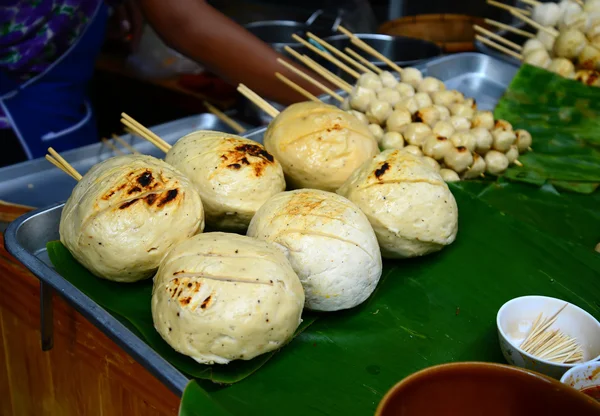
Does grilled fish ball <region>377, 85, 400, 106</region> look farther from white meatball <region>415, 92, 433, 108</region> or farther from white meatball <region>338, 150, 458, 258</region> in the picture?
white meatball <region>338, 150, 458, 258</region>

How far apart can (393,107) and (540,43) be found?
1.36 metres

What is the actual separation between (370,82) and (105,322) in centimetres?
185

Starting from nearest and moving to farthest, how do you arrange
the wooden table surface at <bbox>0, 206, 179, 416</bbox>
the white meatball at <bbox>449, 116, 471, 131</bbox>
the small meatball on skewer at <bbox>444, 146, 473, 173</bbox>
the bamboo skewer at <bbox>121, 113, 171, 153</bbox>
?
the wooden table surface at <bbox>0, 206, 179, 416</bbox>
the bamboo skewer at <bbox>121, 113, 171, 153</bbox>
the small meatball on skewer at <bbox>444, 146, 473, 173</bbox>
the white meatball at <bbox>449, 116, 471, 131</bbox>

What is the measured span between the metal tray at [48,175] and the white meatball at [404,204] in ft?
4.57

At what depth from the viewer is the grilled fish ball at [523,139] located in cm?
282

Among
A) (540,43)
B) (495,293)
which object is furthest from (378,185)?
(540,43)

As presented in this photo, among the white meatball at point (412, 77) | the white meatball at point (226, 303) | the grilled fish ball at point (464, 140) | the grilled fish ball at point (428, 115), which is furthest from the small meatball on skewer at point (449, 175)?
the white meatball at point (226, 303)

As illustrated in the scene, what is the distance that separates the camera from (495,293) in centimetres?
196

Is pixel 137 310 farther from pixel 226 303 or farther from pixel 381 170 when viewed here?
pixel 381 170

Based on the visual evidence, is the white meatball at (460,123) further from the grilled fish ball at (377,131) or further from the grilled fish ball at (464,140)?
the grilled fish ball at (377,131)

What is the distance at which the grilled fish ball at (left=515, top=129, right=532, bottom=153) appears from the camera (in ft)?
9.25

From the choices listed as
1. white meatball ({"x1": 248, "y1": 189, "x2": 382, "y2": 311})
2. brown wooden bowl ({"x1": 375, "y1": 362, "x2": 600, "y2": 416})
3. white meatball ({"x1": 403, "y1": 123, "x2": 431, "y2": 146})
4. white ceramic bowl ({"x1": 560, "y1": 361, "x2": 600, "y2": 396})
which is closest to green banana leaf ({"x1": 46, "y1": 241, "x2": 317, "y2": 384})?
white meatball ({"x1": 248, "y1": 189, "x2": 382, "y2": 311})

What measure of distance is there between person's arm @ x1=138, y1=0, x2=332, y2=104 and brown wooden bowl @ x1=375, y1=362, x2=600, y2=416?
220 centimetres

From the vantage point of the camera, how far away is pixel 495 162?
2668 millimetres
